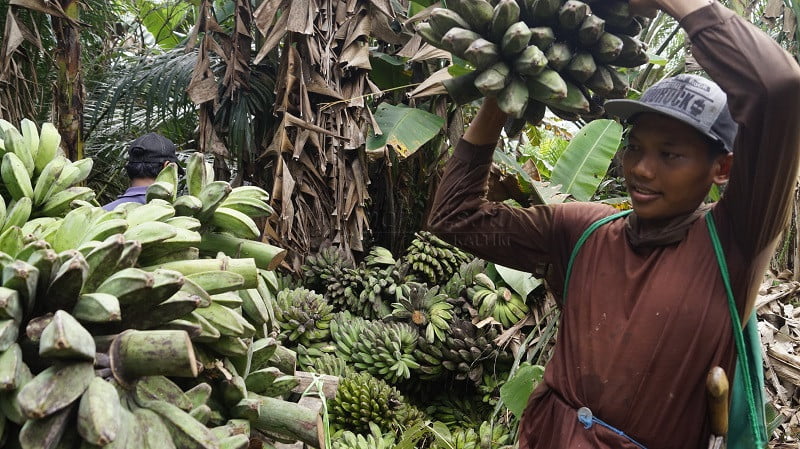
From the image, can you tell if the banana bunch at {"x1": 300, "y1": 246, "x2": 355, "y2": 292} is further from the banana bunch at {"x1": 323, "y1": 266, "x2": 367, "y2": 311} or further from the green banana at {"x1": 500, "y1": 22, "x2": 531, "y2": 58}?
the green banana at {"x1": 500, "y1": 22, "x2": 531, "y2": 58}

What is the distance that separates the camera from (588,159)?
3.76m

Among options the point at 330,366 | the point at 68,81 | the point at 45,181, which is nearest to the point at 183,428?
the point at 45,181

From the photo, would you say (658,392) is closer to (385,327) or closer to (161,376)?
(161,376)

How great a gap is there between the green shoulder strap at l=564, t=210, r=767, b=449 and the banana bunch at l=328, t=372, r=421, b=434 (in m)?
1.81

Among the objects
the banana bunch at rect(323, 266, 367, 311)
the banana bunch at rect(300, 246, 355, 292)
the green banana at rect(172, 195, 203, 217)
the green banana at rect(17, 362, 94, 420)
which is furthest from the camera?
the banana bunch at rect(300, 246, 355, 292)

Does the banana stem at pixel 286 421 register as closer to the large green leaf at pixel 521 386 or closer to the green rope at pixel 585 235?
the green rope at pixel 585 235

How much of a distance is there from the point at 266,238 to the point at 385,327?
101 cm

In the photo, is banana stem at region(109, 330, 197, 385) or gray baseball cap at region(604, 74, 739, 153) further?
gray baseball cap at region(604, 74, 739, 153)

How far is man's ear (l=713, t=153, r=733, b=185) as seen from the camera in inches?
60.4

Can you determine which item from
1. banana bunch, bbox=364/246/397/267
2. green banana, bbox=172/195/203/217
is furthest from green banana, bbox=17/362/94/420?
banana bunch, bbox=364/246/397/267

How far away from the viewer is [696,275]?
1480 mm

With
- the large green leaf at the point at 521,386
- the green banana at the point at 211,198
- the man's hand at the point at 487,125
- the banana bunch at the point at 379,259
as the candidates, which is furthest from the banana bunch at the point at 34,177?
the banana bunch at the point at 379,259

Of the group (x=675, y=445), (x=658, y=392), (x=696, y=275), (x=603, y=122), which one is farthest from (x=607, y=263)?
(x=603, y=122)

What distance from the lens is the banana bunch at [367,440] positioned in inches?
108
